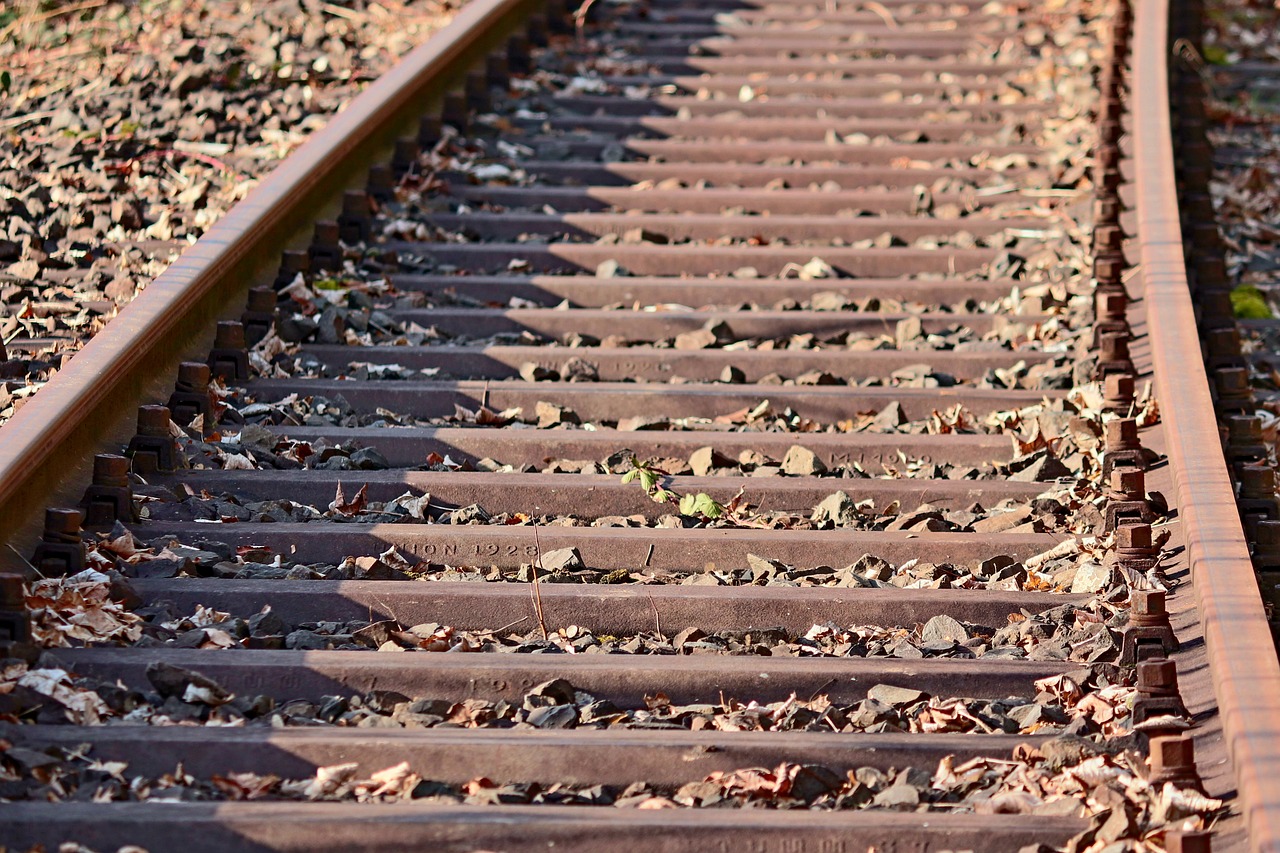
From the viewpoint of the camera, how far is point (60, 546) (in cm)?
427

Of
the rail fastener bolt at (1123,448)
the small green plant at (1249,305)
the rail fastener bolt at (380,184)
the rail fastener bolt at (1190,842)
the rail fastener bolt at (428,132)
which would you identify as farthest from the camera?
the rail fastener bolt at (428,132)

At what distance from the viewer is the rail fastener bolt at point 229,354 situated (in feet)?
18.4

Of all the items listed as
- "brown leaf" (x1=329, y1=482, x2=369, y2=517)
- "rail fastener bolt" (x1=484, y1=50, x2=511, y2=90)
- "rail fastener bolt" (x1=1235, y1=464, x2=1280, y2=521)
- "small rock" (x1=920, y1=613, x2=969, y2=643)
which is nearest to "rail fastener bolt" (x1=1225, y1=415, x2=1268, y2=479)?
"rail fastener bolt" (x1=1235, y1=464, x2=1280, y2=521)

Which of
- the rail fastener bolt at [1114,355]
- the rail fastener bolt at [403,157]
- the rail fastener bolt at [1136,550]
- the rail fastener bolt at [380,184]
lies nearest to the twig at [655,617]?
the rail fastener bolt at [1136,550]

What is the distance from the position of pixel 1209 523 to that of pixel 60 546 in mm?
3223

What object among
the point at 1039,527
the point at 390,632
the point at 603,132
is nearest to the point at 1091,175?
the point at 603,132

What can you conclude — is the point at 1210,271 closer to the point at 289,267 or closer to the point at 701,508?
the point at 701,508

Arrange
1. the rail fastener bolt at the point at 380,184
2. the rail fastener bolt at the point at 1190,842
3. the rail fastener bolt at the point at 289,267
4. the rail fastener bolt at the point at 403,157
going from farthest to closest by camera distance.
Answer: the rail fastener bolt at the point at 403,157, the rail fastener bolt at the point at 380,184, the rail fastener bolt at the point at 289,267, the rail fastener bolt at the point at 1190,842

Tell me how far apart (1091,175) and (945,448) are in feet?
8.99

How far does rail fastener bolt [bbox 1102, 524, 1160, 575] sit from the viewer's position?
4.31 meters

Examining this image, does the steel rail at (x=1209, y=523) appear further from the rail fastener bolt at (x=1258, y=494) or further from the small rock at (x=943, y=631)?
the small rock at (x=943, y=631)

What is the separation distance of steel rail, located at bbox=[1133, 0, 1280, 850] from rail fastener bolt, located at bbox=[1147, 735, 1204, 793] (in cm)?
10

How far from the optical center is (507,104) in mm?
8727

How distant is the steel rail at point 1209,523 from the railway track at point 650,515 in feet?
0.06
